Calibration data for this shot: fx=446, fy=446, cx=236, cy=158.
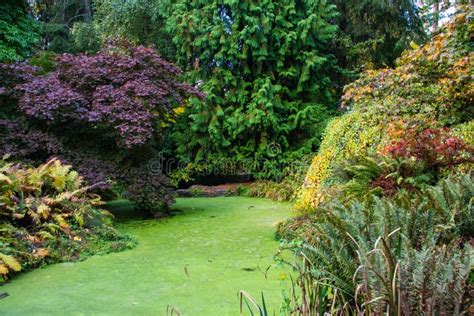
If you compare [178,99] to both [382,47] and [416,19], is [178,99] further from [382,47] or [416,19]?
[416,19]

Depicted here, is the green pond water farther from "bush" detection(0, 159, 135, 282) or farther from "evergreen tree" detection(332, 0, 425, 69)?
"evergreen tree" detection(332, 0, 425, 69)

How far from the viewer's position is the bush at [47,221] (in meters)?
4.66

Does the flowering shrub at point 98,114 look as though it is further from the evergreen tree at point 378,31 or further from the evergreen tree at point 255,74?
the evergreen tree at point 378,31

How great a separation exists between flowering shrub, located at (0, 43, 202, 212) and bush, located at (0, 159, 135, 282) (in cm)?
50

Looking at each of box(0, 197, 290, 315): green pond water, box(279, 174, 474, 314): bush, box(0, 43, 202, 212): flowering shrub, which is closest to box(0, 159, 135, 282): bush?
box(0, 197, 290, 315): green pond water

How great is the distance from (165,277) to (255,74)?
7.77 m

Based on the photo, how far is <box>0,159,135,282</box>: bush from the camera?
15.3 ft

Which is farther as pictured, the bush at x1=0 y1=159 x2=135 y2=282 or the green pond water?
the bush at x1=0 y1=159 x2=135 y2=282

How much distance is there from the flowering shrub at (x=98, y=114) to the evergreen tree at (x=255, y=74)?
346 centimetres

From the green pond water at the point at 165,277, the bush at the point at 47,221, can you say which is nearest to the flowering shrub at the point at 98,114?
the bush at the point at 47,221

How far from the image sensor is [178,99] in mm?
7426

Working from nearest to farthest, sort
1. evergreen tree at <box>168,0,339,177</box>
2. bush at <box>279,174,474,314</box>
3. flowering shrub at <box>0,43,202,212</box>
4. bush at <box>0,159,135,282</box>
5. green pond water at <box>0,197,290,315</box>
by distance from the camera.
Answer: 1. bush at <box>279,174,474,314</box>
2. green pond water at <box>0,197,290,315</box>
3. bush at <box>0,159,135,282</box>
4. flowering shrub at <box>0,43,202,212</box>
5. evergreen tree at <box>168,0,339,177</box>

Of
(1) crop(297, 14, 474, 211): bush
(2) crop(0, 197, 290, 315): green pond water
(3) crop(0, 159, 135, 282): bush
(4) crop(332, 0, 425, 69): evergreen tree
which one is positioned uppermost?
(4) crop(332, 0, 425, 69): evergreen tree

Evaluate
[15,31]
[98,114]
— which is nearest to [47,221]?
[98,114]
